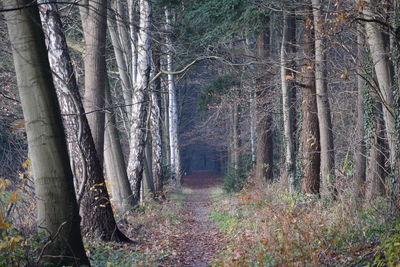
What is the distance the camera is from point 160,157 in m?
21.9

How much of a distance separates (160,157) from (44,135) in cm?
1581

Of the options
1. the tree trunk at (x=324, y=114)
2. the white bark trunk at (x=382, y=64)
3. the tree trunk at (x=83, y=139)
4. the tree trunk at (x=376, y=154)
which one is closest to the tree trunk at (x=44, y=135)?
the tree trunk at (x=83, y=139)

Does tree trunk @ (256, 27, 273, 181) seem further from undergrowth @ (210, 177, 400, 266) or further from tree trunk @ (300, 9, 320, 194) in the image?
undergrowth @ (210, 177, 400, 266)

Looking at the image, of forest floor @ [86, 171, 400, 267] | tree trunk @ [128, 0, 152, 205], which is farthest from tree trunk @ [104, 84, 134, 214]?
forest floor @ [86, 171, 400, 267]

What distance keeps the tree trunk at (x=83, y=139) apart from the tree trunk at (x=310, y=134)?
677 centimetres

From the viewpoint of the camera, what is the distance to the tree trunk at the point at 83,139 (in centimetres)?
945

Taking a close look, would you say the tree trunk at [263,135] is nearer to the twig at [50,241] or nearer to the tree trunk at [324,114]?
the tree trunk at [324,114]

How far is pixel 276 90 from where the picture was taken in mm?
19438

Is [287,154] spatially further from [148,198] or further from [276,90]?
[148,198]

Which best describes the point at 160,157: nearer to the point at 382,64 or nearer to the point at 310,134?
the point at 310,134

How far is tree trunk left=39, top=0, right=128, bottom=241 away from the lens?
9.45 metres

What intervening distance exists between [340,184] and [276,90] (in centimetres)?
1029

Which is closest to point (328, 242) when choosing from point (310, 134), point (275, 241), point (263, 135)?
point (275, 241)

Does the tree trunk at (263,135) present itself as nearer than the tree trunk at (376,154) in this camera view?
No
